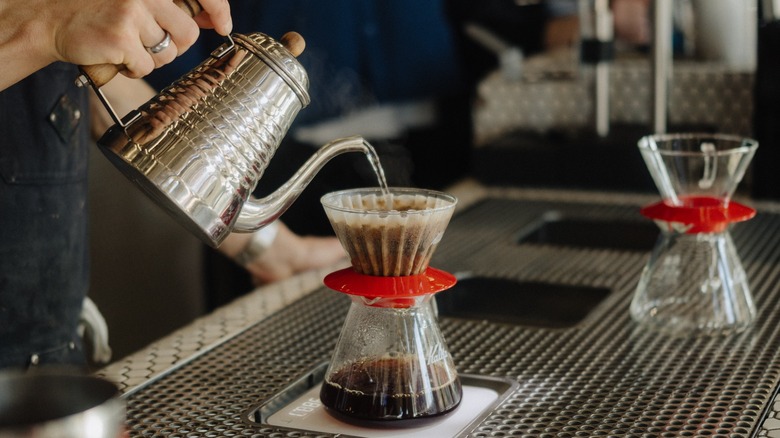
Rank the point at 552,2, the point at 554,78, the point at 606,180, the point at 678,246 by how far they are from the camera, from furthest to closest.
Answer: the point at 552,2 → the point at 554,78 → the point at 606,180 → the point at 678,246

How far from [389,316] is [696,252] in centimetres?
55

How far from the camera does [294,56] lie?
110 cm

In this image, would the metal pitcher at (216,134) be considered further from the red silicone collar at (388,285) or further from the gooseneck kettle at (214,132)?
the red silicone collar at (388,285)

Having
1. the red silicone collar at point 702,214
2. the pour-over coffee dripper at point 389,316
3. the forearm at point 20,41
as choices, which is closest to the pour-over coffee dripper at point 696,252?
the red silicone collar at point 702,214

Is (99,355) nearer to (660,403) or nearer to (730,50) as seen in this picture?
(660,403)

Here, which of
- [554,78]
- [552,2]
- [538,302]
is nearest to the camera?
[538,302]

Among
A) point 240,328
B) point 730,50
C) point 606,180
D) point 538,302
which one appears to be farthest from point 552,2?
point 240,328

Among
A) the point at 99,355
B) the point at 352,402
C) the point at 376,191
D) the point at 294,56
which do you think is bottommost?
the point at 99,355

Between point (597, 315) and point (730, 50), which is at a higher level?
point (730, 50)

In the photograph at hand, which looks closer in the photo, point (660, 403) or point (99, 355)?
point (660, 403)

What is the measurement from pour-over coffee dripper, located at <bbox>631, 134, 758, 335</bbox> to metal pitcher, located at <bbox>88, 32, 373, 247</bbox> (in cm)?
60

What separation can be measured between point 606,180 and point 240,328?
4.10 feet

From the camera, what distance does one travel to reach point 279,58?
3.51ft

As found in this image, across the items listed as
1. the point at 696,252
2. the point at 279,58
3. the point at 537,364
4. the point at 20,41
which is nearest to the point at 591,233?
the point at 696,252
